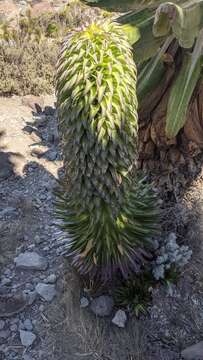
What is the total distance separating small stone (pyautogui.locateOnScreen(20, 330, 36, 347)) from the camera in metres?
3.69

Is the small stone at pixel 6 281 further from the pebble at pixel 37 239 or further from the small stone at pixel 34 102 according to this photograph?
the small stone at pixel 34 102

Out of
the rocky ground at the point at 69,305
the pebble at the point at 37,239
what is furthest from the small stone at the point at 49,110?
the pebble at the point at 37,239

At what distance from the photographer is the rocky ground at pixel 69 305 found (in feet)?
12.0

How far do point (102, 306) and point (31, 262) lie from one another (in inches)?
29.3

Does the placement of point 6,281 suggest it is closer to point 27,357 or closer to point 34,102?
point 27,357

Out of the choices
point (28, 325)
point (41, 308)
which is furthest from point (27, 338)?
point (41, 308)

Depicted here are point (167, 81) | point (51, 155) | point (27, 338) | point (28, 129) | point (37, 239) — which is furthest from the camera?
point (28, 129)

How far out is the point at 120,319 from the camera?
3752 millimetres

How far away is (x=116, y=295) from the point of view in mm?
3840

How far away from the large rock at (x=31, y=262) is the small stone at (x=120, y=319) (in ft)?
2.47

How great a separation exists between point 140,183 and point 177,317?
0.99 meters

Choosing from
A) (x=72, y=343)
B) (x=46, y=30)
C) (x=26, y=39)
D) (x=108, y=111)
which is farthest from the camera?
(x=46, y=30)

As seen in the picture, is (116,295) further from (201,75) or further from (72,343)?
(201,75)

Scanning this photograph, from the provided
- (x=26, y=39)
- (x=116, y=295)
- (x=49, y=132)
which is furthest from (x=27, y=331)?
(x=26, y=39)
